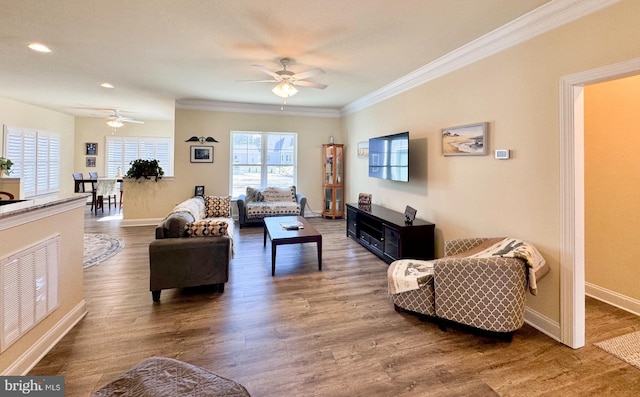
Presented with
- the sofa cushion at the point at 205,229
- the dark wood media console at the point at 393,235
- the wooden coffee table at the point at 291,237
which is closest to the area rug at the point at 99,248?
the sofa cushion at the point at 205,229

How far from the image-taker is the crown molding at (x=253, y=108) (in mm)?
Answer: 6758

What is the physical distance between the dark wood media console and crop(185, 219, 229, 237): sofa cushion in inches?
86.7

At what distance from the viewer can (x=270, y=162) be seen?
24.8ft

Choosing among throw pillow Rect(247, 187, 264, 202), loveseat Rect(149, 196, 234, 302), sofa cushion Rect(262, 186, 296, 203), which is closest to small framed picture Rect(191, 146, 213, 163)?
throw pillow Rect(247, 187, 264, 202)

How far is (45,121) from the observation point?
25.7 feet

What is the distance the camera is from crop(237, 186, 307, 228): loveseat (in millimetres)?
6492

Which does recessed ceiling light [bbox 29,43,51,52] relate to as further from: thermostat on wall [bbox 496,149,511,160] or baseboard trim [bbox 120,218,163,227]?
thermostat on wall [bbox 496,149,511,160]

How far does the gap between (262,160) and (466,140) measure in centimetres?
516

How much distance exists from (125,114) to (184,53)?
6.17 metres

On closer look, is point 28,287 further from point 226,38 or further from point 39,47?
point 39,47

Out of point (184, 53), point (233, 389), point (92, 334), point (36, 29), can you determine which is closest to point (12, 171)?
point (36, 29)

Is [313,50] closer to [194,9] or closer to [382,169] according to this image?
[194,9]

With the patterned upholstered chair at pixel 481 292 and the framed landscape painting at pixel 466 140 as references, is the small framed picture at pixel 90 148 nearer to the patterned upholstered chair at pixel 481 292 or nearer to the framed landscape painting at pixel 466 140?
the framed landscape painting at pixel 466 140

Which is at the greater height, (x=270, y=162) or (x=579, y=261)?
(x=270, y=162)
